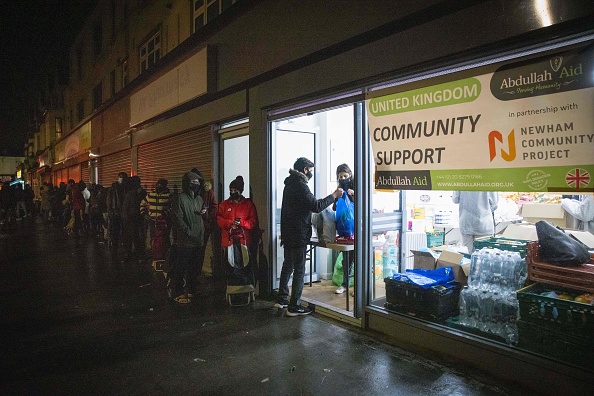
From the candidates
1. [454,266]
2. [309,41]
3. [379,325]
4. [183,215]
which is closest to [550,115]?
[454,266]

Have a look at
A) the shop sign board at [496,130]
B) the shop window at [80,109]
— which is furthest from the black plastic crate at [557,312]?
the shop window at [80,109]

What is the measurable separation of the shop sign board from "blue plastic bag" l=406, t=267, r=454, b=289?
1106mm

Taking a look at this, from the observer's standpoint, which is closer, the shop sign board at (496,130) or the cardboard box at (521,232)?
the shop sign board at (496,130)

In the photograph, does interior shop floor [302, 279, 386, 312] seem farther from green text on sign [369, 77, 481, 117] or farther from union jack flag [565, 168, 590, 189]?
union jack flag [565, 168, 590, 189]

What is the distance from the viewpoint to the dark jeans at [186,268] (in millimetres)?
6568

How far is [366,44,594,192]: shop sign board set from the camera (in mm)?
3289

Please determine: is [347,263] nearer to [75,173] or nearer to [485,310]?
[485,310]

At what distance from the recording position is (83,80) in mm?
22141

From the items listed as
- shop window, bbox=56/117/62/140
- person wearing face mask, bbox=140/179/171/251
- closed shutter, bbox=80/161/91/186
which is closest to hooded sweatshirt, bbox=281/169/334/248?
person wearing face mask, bbox=140/179/171/251

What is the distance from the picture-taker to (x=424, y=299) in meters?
4.61

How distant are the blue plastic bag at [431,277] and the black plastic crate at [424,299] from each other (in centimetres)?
6

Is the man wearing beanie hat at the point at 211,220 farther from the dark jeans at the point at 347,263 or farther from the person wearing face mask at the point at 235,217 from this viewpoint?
the dark jeans at the point at 347,263

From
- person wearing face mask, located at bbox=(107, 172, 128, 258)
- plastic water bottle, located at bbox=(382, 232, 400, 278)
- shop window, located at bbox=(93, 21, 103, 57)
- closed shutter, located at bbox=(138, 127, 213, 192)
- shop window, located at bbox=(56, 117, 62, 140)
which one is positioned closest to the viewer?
plastic water bottle, located at bbox=(382, 232, 400, 278)

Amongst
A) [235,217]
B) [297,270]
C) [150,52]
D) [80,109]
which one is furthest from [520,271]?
[80,109]
